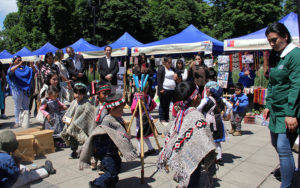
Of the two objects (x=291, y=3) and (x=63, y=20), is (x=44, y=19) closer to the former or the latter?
(x=63, y=20)

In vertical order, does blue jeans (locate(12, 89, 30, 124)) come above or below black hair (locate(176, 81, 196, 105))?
below

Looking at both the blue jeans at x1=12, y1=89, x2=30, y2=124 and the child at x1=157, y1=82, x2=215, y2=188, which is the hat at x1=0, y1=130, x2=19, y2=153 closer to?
the child at x1=157, y1=82, x2=215, y2=188

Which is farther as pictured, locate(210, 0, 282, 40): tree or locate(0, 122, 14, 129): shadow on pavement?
locate(210, 0, 282, 40): tree

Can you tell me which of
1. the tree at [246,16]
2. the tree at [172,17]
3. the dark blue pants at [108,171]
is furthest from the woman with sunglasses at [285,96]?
the tree at [172,17]

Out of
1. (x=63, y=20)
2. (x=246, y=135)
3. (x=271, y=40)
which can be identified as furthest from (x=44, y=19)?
(x=271, y=40)

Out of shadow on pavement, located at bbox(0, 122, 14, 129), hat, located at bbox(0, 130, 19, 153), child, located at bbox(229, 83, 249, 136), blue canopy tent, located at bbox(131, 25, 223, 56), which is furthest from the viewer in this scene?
blue canopy tent, located at bbox(131, 25, 223, 56)

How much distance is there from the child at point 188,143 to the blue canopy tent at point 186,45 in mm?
7432

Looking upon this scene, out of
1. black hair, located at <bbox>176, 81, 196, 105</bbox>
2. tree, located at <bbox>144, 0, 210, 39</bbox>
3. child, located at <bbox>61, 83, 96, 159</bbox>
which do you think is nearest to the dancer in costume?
child, located at <bbox>61, 83, 96, 159</bbox>

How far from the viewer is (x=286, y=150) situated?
2.80 metres

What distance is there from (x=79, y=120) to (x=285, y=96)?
296 cm

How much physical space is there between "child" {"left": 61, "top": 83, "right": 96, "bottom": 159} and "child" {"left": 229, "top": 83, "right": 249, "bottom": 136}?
3.65 meters

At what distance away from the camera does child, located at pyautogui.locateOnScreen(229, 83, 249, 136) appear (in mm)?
6422

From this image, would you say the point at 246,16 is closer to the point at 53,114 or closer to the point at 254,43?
the point at 254,43

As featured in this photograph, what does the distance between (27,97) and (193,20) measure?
116 ft
